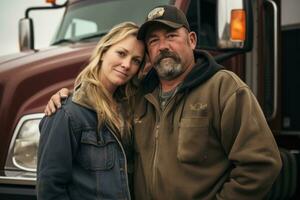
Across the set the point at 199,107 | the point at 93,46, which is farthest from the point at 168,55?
the point at 93,46

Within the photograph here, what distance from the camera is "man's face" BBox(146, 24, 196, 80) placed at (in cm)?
224

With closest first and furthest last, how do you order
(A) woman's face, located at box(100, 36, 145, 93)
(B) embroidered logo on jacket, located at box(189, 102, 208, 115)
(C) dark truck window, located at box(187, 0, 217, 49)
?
1. (B) embroidered logo on jacket, located at box(189, 102, 208, 115)
2. (A) woman's face, located at box(100, 36, 145, 93)
3. (C) dark truck window, located at box(187, 0, 217, 49)

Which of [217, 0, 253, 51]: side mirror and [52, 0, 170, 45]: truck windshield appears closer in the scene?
[217, 0, 253, 51]: side mirror

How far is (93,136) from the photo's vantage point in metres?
2.10

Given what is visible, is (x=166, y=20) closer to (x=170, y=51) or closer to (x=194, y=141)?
(x=170, y=51)

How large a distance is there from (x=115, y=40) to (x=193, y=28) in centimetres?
131

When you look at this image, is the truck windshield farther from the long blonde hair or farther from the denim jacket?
the denim jacket

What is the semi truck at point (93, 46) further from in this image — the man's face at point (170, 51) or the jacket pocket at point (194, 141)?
the jacket pocket at point (194, 141)

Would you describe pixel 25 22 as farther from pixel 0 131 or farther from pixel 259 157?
pixel 259 157

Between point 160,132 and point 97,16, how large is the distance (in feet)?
6.39

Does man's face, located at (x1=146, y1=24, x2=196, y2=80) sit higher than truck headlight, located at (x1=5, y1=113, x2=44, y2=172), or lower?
higher

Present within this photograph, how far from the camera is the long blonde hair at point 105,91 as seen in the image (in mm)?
2150

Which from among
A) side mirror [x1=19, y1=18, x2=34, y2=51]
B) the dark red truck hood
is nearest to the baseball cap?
the dark red truck hood

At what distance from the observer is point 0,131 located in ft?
9.46
